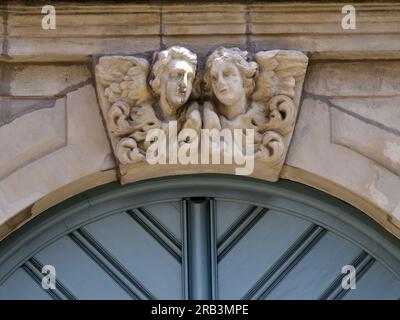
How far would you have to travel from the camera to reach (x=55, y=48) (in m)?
6.88

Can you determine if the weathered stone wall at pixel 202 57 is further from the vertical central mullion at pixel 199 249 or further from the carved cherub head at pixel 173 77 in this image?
the vertical central mullion at pixel 199 249

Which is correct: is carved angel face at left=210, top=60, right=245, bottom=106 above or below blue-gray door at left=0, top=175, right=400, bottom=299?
above

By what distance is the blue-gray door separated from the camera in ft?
22.5

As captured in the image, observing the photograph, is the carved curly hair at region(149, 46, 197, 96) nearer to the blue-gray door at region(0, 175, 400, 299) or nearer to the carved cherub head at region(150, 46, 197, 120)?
the carved cherub head at region(150, 46, 197, 120)

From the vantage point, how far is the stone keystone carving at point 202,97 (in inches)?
267

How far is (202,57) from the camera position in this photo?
687 cm

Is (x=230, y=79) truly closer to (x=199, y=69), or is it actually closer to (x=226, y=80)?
(x=226, y=80)

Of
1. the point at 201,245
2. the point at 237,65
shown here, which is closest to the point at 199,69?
the point at 237,65

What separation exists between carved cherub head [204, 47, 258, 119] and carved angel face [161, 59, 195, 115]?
0.08 m

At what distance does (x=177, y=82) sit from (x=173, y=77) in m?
0.02

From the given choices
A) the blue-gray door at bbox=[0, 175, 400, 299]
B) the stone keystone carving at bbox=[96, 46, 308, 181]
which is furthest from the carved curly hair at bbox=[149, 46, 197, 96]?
the blue-gray door at bbox=[0, 175, 400, 299]

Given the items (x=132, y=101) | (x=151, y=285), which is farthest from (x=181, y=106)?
(x=151, y=285)
